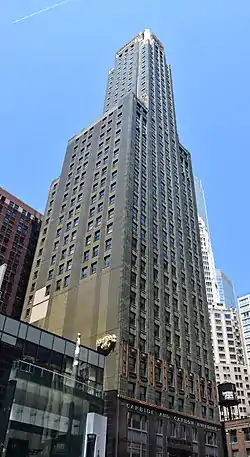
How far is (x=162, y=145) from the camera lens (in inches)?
3708

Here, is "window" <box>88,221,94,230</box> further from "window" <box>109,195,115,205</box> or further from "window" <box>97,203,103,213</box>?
"window" <box>109,195,115,205</box>

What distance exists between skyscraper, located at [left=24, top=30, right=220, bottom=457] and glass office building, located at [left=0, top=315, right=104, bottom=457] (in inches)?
124

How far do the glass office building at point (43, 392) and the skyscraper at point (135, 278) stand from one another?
3157 mm

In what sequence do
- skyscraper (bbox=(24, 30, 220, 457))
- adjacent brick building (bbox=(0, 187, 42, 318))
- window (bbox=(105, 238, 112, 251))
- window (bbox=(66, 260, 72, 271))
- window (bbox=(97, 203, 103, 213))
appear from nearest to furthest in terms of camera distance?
skyscraper (bbox=(24, 30, 220, 457))
window (bbox=(105, 238, 112, 251))
window (bbox=(66, 260, 72, 271))
window (bbox=(97, 203, 103, 213))
adjacent brick building (bbox=(0, 187, 42, 318))

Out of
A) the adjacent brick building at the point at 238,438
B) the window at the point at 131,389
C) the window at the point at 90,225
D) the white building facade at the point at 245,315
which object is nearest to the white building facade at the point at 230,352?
the white building facade at the point at 245,315

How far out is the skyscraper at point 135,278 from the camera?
5031 cm

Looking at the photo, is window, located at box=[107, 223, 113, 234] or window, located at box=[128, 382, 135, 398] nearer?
window, located at box=[128, 382, 135, 398]

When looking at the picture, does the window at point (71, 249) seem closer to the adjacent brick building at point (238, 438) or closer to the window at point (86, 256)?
the window at point (86, 256)

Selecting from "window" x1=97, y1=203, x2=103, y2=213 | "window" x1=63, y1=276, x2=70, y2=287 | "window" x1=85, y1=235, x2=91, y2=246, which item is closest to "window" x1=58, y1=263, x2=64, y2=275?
"window" x1=63, y1=276, x2=70, y2=287

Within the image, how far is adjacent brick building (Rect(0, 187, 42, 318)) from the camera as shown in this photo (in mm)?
84062

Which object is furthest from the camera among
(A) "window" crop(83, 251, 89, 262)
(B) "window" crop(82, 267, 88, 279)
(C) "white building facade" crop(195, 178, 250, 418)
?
(C) "white building facade" crop(195, 178, 250, 418)

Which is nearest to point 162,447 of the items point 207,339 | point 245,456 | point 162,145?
point 207,339

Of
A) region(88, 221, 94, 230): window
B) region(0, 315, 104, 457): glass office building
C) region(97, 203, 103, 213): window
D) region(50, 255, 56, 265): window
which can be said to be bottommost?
region(0, 315, 104, 457): glass office building

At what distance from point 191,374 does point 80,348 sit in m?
19.8
